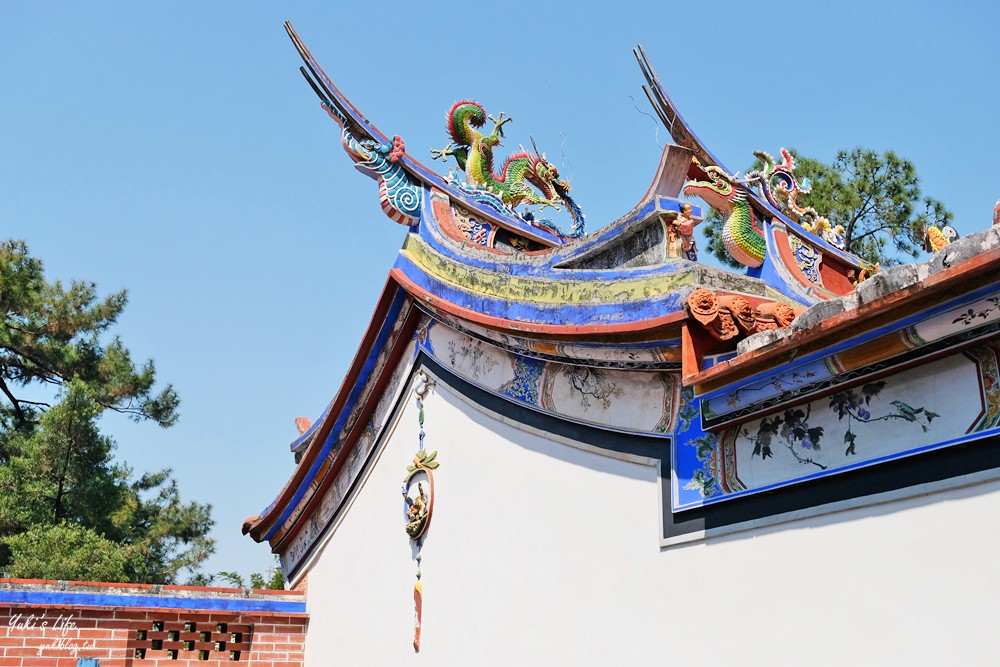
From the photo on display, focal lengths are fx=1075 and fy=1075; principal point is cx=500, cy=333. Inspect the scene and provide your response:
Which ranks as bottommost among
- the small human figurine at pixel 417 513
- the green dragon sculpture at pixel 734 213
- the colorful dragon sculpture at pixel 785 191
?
the small human figurine at pixel 417 513

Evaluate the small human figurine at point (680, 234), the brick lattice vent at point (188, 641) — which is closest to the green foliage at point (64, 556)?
the brick lattice vent at point (188, 641)

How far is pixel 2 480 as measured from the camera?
13.4 metres

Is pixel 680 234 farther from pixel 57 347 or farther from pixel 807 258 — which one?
pixel 57 347

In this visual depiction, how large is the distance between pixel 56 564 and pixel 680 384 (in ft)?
30.1

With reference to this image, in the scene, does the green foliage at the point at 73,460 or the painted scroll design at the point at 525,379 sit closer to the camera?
the painted scroll design at the point at 525,379

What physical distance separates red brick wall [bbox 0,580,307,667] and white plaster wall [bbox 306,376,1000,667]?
273 mm

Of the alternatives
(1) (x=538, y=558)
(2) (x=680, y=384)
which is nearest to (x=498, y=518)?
(1) (x=538, y=558)

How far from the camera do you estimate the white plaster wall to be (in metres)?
3.11

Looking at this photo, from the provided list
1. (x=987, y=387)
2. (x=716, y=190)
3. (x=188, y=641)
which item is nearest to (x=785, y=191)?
(x=716, y=190)

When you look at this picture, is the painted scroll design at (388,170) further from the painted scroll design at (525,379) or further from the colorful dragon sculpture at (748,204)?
the colorful dragon sculpture at (748,204)

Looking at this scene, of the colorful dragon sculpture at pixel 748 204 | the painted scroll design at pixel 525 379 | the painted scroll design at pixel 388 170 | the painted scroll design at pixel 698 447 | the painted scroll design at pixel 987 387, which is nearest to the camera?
the painted scroll design at pixel 987 387

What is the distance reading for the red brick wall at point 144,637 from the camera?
6555 millimetres

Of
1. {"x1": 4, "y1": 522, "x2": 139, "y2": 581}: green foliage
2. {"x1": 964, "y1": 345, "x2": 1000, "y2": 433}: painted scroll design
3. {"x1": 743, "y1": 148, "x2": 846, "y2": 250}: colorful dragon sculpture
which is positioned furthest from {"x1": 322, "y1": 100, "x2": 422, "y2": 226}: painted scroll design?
{"x1": 4, "y1": 522, "x2": 139, "y2": 581}: green foliage

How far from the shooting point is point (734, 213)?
204 inches
